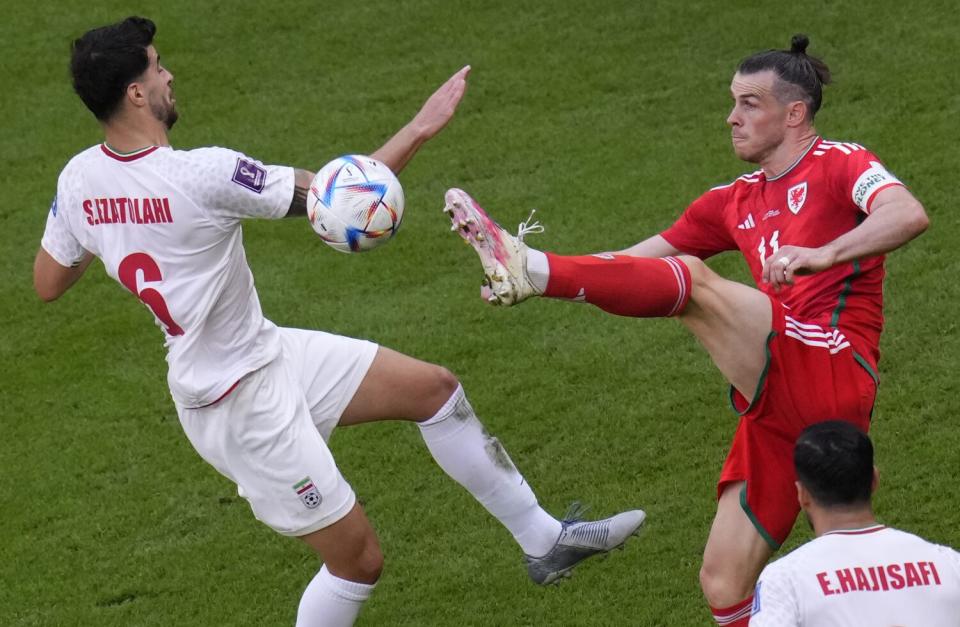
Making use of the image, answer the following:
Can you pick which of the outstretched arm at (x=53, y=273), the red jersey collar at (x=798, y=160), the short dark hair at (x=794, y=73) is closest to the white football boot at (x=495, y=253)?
the red jersey collar at (x=798, y=160)

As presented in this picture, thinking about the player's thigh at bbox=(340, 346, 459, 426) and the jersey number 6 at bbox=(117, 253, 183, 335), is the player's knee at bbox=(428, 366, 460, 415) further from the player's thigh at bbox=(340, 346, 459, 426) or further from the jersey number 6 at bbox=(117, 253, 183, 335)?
the jersey number 6 at bbox=(117, 253, 183, 335)

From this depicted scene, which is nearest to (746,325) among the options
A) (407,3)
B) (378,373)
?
(378,373)

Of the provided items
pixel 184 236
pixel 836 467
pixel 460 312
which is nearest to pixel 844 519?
pixel 836 467

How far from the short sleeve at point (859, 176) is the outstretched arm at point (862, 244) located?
0.13 m

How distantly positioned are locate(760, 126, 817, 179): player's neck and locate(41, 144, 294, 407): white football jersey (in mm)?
1772

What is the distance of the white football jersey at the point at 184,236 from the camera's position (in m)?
4.78

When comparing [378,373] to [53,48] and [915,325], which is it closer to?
[915,325]

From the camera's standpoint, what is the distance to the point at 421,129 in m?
5.01

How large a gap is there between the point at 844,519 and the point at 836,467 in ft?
0.47

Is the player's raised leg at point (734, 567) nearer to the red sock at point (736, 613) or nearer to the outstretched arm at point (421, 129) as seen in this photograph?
the red sock at point (736, 613)

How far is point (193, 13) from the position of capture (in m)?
12.2

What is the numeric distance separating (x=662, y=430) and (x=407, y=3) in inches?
238

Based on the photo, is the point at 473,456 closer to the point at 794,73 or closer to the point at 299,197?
the point at 299,197

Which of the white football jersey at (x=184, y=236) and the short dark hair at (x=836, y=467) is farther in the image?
the white football jersey at (x=184, y=236)
